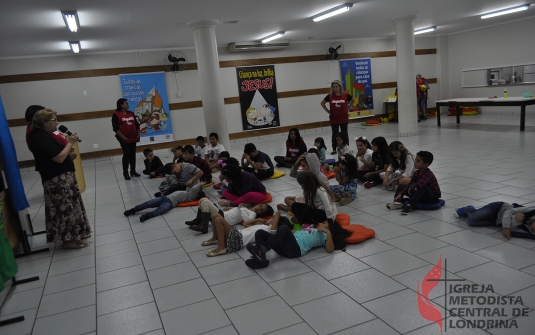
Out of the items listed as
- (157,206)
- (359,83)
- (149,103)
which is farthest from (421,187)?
(359,83)

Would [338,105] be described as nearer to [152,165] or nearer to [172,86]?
[152,165]

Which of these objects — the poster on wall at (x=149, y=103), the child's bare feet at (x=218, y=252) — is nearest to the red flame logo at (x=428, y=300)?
the child's bare feet at (x=218, y=252)

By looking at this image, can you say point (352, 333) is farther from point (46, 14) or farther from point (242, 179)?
point (46, 14)

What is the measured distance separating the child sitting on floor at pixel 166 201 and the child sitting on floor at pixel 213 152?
1.99 m

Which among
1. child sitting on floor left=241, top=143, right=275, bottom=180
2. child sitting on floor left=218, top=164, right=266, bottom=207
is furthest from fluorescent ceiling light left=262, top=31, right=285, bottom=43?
child sitting on floor left=218, top=164, right=266, bottom=207

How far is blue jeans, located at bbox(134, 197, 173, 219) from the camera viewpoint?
220 inches

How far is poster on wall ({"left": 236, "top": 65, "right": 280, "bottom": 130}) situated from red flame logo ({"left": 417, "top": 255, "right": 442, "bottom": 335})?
34.2 ft

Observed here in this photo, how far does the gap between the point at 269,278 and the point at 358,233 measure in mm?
1195

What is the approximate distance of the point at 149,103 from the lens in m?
12.0

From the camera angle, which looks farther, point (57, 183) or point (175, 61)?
point (175, 61)

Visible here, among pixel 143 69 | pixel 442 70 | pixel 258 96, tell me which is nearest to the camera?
pixel 143 69

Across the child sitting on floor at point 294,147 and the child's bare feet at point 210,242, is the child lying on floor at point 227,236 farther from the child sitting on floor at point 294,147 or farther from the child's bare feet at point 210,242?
the child sitting on floor at point 294,147

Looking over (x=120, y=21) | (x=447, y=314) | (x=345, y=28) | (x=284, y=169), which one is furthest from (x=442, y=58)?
(x=447, y=314)

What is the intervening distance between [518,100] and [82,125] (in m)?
11.7
